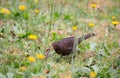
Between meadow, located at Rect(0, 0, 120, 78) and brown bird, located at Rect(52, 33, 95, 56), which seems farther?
brown bird, located at Rect(52, 33, 95, 56)

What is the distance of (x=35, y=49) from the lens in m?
5.67

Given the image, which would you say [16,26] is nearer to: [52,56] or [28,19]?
[28,19]

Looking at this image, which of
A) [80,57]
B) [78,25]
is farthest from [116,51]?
[78,25]

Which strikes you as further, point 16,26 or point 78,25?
point 78,25

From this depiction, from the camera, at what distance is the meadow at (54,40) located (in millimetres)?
4797

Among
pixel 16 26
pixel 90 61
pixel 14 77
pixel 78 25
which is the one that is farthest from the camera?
pixel 78 25

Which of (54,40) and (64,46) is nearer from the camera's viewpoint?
(64,46)

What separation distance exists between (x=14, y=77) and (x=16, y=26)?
7.12ft

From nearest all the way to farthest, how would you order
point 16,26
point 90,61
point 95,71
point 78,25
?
point 95,71 < point 90,61 < point 16,26 < point 78,25

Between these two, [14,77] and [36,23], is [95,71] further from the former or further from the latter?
[36,23]

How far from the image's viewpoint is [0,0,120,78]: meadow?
15.7 ft

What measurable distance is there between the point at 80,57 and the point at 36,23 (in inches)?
Answer: 60.6

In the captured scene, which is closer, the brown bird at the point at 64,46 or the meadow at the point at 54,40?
the meadow at the point at 54,40

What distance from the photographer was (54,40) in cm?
624
